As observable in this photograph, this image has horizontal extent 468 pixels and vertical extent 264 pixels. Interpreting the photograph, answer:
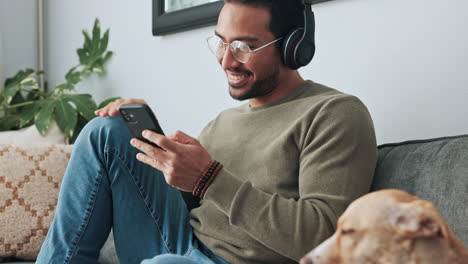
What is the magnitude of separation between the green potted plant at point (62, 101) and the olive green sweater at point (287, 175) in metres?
1.17

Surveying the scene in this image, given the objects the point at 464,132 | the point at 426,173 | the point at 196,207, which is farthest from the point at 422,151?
the point at 196,207

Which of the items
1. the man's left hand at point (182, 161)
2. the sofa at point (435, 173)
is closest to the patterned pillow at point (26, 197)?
the man's left hand at point (182, 161)

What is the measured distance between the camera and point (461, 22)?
1.33 m

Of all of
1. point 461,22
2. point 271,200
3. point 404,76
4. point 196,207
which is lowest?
point 196,207

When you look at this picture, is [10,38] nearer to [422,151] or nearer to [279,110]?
[279,110]

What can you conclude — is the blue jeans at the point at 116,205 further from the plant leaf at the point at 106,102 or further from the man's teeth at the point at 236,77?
the plant leaf at the point at 106,102

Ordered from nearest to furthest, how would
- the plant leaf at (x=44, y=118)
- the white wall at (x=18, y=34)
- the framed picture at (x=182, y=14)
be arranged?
the framed picture at (x=182, y=14)
the plant leaf at (x=44, y=118)
the white wall at (x=18, y=34)

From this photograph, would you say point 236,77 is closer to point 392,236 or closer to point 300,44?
point 300,44

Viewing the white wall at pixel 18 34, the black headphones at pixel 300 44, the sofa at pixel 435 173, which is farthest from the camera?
the white wall at pixel 18 34

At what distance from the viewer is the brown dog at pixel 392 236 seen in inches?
25.1

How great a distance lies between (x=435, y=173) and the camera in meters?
1.09

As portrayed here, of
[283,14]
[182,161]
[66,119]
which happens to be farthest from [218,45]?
[66,119]

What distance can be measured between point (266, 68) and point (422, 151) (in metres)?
0.42

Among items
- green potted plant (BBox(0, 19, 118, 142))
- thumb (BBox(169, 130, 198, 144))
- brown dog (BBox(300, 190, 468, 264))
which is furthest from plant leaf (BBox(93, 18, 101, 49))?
brown dog (BBox(300, 190, 468, 264))
